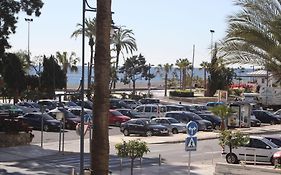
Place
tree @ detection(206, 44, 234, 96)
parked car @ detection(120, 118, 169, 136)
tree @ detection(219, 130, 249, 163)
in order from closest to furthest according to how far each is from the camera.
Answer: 1. tree @ detection(219, 130, 249, 163)
2. parked car @ detection(120, 118, 169, 136)
3. tree @ detection(206, 44, 234, 96)

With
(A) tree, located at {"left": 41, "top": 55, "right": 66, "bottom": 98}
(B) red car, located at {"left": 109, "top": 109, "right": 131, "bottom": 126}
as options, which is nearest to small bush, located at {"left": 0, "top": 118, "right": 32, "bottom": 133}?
(B) red car, located at {"left": 109, "top": 109, "right": 131, "bottom": 126}

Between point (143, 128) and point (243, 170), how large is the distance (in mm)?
18548

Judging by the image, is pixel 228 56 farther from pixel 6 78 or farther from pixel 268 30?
pixel 6 78

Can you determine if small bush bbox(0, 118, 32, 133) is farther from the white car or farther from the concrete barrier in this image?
the concrete barrier

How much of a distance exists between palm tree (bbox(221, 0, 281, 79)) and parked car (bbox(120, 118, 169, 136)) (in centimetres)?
2068

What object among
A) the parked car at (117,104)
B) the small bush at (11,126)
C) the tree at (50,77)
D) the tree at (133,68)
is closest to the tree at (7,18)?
the small bush at (11,126)

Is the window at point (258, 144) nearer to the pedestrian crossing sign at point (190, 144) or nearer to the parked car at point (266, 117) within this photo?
the pedestrian crossing sign at point (190, 144)

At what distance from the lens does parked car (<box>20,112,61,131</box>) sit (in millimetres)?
42062

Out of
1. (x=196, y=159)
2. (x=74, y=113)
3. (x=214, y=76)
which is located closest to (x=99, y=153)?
(x=196, y=159)

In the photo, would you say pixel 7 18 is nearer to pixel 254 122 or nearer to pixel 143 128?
pixel 143 128

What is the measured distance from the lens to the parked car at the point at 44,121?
138 feet

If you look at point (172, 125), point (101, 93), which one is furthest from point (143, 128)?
point (101, 93)

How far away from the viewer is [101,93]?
10336 millimetres

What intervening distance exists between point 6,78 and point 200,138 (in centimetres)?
2475
